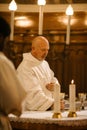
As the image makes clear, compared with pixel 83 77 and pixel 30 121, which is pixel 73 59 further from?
pixel 30 121

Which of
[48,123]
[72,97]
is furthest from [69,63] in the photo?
[48,123]

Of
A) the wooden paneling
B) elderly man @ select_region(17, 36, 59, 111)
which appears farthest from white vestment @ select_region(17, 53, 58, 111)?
the wooden paneling

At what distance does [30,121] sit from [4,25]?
0.81 m

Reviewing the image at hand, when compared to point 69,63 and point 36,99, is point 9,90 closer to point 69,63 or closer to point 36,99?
point 36,99

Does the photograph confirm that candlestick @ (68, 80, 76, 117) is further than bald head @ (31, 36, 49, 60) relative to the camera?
No

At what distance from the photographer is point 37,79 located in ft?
12.4

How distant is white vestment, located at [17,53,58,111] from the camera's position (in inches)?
137

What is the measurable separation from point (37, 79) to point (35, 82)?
13 centimetres

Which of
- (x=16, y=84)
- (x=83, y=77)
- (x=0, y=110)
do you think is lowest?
(x=83, y=77)

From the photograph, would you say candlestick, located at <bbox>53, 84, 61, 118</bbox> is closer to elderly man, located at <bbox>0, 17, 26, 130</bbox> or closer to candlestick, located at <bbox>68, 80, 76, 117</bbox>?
candlestick, located at <bbox>68, 80, 76, 117</bbox>

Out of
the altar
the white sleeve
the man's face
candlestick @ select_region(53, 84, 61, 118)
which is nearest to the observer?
the altar

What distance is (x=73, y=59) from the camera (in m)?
5.40

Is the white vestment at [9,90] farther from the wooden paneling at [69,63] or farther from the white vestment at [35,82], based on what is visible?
the wooden paneling at [69,63]

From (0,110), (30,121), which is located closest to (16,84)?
(0,110)
